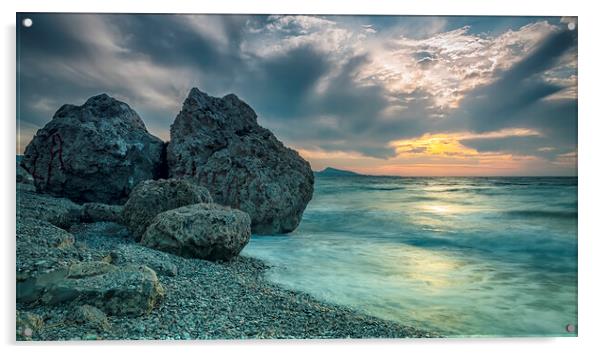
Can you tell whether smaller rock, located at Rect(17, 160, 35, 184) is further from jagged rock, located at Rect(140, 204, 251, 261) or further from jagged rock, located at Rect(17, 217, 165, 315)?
jagged rock, located at Rect(140, 204, 251, 261)

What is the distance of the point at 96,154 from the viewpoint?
605 cm

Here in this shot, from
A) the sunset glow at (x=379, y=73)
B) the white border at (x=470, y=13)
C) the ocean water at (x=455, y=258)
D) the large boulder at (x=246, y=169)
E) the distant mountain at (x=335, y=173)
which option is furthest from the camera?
the large boulder at (x=246, y=169)

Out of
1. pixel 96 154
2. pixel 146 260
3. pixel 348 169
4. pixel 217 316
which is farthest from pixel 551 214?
pixel 96 154

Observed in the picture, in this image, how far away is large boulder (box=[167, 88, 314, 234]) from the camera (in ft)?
20.4

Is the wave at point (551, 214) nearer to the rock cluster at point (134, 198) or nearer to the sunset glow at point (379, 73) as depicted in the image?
the sunset glow at point (379, 73)

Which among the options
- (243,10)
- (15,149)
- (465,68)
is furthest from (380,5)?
(15,149)

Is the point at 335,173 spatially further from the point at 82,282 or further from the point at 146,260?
the point at 82,282

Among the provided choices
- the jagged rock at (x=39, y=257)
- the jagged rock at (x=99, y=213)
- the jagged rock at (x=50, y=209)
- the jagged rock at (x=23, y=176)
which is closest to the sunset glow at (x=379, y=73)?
the jagged rock at (x=23, y=176)

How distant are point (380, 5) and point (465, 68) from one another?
977 millimetres

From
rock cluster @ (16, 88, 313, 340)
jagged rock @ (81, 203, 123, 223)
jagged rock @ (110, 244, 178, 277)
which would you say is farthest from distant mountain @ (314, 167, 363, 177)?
jagged rock @ (81, 203, 123, 223)

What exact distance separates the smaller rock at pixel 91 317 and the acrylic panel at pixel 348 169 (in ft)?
0.10

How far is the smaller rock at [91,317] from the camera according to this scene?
290 cm

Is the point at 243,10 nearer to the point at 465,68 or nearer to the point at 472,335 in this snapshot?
the point at 465,68

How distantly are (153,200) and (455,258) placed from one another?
3389 mm
